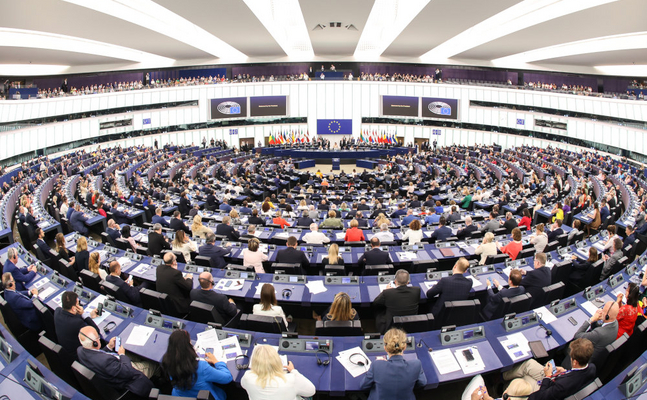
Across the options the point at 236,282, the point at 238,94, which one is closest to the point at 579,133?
the point at 238,94

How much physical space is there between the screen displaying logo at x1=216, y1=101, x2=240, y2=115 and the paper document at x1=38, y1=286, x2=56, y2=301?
34.5 metres

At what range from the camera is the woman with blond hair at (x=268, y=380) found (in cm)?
357

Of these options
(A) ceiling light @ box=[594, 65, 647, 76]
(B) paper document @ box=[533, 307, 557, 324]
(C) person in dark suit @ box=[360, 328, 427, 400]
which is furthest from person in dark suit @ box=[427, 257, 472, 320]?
(A) ceiling light @ box=[594, 65, 647, 76]

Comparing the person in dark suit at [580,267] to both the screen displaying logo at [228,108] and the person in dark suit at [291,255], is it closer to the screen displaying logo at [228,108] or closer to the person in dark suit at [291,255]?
the person in dark suit at [291,255]

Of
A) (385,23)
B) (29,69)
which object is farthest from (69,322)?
(29,69)

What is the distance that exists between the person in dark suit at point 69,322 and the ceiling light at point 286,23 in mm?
18143

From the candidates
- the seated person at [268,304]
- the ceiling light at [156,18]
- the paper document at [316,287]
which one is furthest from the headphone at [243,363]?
the ceiling light at [156,18]

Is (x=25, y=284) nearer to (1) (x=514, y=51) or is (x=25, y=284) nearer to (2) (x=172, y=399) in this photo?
(2) (x=172, y=399)

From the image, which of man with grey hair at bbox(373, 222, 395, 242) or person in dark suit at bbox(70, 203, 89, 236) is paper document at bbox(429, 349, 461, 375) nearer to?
man with grey hair at bbox(373, 222, 395, 242)

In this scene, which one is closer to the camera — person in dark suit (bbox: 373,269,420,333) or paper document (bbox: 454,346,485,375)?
paper document (bbox: 454,346,485,375)

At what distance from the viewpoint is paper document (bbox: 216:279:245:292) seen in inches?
264

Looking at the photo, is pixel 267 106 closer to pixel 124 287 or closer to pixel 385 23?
pixel 385 23

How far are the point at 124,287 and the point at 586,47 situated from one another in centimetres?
3566

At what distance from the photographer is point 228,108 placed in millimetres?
38969
